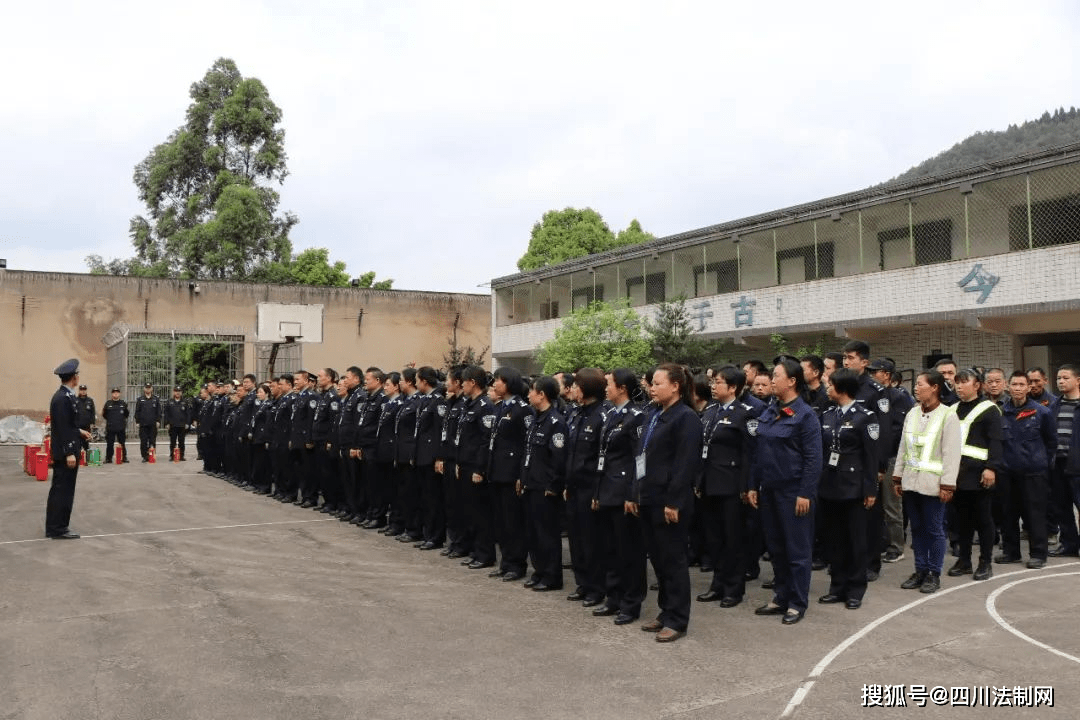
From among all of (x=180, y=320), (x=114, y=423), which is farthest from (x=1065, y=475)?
(x=180, y=320)

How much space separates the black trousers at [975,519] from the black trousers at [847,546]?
4.74 feet

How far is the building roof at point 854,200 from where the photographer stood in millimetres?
18234

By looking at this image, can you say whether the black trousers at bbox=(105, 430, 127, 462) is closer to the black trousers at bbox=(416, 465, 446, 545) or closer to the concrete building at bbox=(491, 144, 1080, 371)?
the black trousers at bbox=(416, 465, 446, 545)

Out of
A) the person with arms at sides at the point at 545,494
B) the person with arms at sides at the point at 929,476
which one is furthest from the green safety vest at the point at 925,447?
the person with arms at sides at the point at 545,494

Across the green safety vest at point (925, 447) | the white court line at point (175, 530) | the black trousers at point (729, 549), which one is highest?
the green safety vest at point (925, 447)

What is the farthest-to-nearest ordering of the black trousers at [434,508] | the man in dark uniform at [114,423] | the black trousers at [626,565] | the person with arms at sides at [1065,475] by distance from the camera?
the man in dark uniform at [114,423] → the black trousers at [434,508] → the person with arms at sides at [1065,475] → the black trousers at [626,565]

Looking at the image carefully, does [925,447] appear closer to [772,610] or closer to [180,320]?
[772,610]

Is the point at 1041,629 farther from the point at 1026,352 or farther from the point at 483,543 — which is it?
the point at 1026,352

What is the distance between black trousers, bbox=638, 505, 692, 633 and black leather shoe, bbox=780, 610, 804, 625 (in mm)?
767

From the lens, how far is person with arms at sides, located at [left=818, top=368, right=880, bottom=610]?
6.97 m

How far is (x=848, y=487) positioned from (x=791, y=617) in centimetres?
119

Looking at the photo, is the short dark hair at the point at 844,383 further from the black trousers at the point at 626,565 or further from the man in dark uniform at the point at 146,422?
the man in dark uniform at the point at 146,422

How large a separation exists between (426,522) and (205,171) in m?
39.8

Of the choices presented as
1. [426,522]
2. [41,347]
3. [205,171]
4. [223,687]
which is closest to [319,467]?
[426,522]
